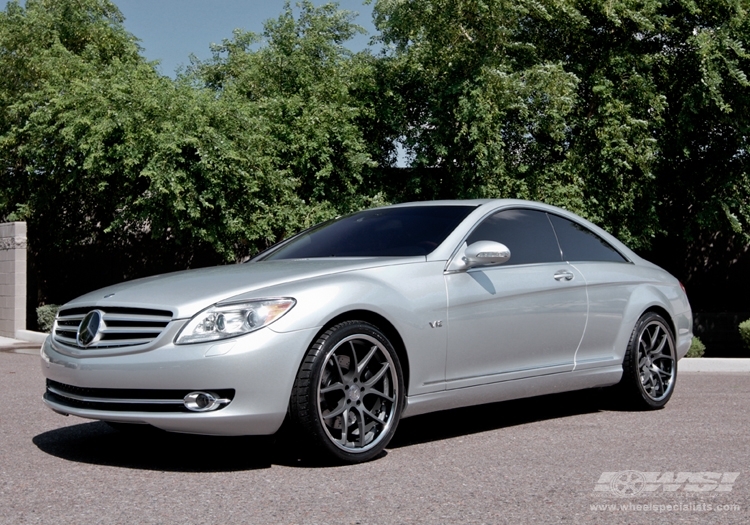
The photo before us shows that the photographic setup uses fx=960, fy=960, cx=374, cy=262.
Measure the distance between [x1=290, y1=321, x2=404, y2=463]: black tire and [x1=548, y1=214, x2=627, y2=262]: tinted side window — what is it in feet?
7.22

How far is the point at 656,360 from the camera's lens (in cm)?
774

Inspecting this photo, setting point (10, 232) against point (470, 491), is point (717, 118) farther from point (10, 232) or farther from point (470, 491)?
point (470, 491)

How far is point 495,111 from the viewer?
54.7ft

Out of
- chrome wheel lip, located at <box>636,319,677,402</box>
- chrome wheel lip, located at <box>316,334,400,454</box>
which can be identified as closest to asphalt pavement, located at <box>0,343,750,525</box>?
chrome wheel lip, located at <box>316,334,400,454</box>

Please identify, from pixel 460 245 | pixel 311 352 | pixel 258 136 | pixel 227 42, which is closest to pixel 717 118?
pixel 258 136

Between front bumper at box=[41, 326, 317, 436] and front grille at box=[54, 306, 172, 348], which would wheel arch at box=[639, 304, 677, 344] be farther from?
front grille at box=[54, 306, 172, 348]

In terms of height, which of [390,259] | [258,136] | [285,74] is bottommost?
[390,259]

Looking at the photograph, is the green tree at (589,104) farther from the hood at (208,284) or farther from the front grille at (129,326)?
the front grille at (129,326)

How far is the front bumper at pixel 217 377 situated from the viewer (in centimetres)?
497

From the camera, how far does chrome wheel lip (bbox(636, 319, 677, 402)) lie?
7562mm

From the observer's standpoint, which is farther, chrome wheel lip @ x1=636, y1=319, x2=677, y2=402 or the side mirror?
chrome wheel lip @ x1=636, y1=319, x2=677, y2=402

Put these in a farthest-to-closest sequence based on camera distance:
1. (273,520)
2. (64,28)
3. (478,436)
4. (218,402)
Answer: (64,28) < (478,436) < (218,402) < (273,520)

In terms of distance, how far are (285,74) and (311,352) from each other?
53.2 feet

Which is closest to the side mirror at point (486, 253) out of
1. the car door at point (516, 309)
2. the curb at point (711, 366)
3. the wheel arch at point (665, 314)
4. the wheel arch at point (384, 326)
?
the car door at point (516, 309)
